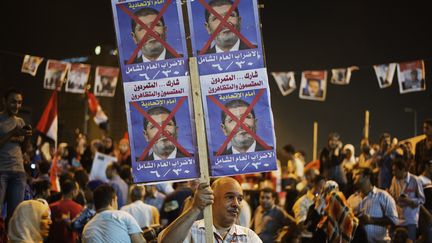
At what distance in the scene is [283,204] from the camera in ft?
52.6

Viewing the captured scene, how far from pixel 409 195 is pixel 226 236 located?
7.63m

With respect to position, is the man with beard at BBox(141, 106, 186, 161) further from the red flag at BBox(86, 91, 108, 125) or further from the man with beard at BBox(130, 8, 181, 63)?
the red flag at BBox(86, 91, 108, 125)

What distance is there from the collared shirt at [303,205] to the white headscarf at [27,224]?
632 cm

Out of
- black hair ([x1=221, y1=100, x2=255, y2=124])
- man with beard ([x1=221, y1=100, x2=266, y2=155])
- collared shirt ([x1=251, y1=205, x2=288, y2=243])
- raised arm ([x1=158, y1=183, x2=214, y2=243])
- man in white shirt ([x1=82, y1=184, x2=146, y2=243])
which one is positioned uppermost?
black hair ([x1=221, y1=100, x2=255, y2=124])

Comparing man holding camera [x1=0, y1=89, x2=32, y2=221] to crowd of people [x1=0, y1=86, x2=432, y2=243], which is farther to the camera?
man holding camera [x1=0, y1=89, x2=32, y2=221]

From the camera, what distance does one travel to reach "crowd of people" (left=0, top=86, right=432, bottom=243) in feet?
24.8

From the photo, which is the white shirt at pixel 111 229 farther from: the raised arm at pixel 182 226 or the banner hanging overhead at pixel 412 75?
the banner hanging overhead at pixel 412 75

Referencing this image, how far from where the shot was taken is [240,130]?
560 centimetres

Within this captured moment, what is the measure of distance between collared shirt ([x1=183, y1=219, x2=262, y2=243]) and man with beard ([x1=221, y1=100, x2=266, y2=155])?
25.3 inches

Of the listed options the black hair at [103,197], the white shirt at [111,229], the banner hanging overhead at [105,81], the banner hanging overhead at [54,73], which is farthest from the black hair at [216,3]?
the banner hanging overhead at [105,81]

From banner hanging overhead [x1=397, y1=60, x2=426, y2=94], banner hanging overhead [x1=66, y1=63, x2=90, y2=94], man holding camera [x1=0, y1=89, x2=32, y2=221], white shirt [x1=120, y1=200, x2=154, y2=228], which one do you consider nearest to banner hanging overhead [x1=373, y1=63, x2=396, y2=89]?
banner hanging overhead [x1=397, y1=60, x2=426, y2=94]

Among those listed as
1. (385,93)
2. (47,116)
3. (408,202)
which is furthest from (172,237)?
(385,93)

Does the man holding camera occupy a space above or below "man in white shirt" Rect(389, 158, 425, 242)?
above

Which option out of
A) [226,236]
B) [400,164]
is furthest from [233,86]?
[400,164]
